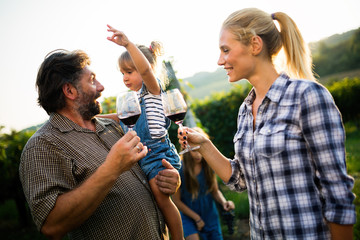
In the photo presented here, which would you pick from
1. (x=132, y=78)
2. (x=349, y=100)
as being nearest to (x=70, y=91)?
(x=132, y=78)

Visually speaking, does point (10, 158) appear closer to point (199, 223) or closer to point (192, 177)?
point (192, 177)

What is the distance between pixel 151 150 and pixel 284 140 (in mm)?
1364

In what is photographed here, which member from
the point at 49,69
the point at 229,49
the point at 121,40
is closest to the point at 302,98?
the point at 229,49

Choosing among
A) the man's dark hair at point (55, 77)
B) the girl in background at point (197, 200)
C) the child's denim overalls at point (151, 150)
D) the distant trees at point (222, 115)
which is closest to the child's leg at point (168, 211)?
the child's denim overalls at point (151, 150)

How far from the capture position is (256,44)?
196 centimetres

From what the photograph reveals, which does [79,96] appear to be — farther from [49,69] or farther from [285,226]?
[285,226]

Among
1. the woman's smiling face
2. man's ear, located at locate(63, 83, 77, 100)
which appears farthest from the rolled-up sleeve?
man's ear, located at locate(63, 83, 77, 100)

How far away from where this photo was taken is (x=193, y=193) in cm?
386

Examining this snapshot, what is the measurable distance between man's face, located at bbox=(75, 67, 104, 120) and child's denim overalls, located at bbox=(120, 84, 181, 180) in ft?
1.23

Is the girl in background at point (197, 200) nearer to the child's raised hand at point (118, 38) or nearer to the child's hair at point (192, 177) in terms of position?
the child's hair at point (192, 177)

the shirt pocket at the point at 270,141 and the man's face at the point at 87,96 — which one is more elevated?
the man's face at the point at 87,96

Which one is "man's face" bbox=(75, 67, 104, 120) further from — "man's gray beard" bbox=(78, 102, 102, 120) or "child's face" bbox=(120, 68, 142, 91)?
"child's face" bbox=(120, 68, 142, 91)

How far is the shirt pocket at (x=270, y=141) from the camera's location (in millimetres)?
1697

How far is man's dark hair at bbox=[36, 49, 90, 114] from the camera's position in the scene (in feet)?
7.73
